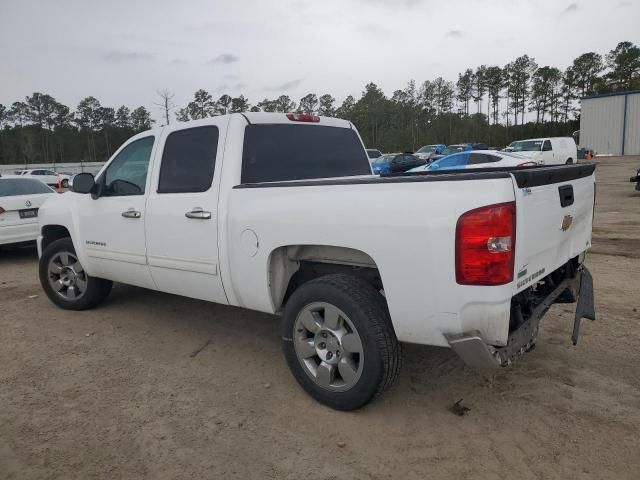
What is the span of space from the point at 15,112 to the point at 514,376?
106636mm

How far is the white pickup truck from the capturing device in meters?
2.56

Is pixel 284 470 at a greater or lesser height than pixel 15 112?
lesser

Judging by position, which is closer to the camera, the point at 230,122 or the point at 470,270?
the point at 470,270

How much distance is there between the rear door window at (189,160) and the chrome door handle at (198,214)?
178 millimetres

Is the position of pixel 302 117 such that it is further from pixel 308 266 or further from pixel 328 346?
pixel 328 346

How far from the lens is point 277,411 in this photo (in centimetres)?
326

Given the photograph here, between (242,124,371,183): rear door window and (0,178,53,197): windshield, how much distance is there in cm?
678

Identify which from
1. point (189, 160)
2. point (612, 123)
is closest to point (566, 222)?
point (189, 160)

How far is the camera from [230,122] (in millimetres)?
3852

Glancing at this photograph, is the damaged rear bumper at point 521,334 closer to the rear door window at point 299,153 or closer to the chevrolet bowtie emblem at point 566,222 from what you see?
the chevrolet bowtie emblem at point 566,222

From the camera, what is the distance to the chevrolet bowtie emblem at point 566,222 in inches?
122

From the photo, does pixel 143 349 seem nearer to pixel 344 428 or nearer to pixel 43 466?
pixel 43 466

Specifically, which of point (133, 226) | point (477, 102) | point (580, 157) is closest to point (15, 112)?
point (477, 102)

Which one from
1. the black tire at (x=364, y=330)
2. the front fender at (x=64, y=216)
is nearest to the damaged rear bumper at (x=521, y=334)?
the black tire at (x=364, y=330)
